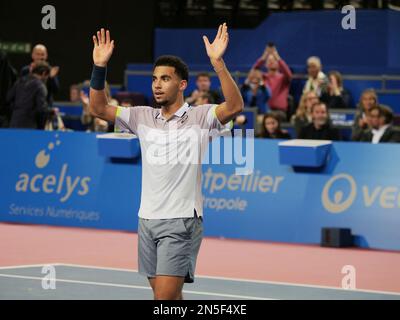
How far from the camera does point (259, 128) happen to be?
54.8 feet

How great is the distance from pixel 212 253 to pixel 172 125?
5.89 m

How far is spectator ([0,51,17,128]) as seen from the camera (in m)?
18.0

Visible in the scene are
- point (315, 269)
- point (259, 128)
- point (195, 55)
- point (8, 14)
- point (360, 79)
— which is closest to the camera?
point (315, 269)

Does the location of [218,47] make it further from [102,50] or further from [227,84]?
[102,50]

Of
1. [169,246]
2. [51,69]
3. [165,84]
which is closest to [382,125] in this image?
[51,69]

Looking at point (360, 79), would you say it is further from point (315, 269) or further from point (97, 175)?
point (315, 269)

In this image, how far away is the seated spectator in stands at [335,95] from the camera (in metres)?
17.8

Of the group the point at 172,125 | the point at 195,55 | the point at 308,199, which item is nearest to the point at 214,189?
the point at 308,199

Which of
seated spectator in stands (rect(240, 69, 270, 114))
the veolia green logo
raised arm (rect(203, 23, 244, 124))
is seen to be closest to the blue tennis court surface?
raised arm (rect(203, 23, 244, 124))

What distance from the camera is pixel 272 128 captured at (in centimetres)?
1555

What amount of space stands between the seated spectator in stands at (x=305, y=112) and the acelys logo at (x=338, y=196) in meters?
1.58

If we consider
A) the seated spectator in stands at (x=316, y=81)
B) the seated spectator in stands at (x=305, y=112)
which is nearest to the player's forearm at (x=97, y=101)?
the seated spectator in stands at (x=305, y=112)

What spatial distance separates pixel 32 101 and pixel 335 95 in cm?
473

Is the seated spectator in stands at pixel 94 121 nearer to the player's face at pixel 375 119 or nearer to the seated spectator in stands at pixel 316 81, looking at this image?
the seated spectator in stands at pixel 316 81
